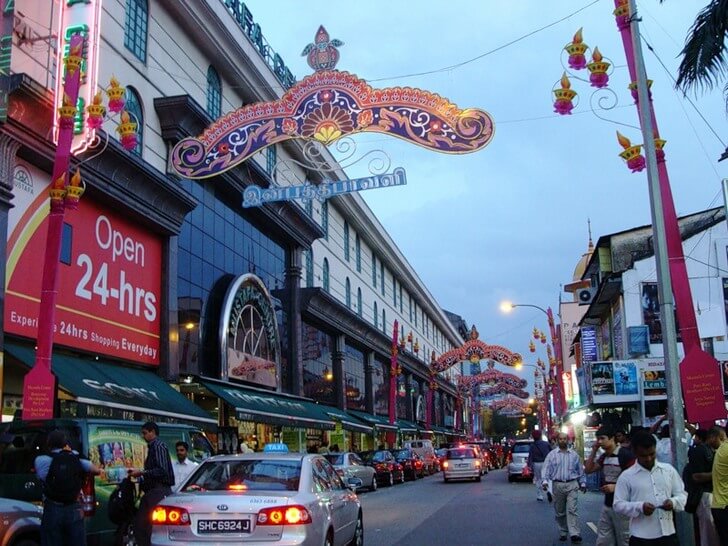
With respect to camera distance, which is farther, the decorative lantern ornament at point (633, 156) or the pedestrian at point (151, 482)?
the decorative lantern ornament at point (633, 156)

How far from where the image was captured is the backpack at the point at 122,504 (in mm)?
9398

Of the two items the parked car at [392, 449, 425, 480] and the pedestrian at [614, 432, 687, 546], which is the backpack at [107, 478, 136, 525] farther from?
the parked car at [392, 449, 425, 480]

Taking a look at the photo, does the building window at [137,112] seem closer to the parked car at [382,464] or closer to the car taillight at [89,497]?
the car taillight at [89,497]

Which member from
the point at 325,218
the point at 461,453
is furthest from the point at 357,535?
the point at 325,218

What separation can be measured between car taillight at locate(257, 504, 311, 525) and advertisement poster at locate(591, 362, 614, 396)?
59.5 feet

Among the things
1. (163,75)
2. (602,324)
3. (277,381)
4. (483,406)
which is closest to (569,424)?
(602,324)

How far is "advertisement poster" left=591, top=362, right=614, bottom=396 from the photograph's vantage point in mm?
24250

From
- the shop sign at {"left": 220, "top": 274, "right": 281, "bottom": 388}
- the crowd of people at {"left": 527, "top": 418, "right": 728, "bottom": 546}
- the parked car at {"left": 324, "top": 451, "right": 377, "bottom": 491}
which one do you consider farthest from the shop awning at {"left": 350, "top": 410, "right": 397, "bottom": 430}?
the crowd of people at {"left": 527, "top": 418, "right": 728, "bottom": 546}

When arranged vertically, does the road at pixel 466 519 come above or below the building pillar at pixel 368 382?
below

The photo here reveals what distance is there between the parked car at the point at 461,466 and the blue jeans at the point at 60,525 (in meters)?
24.4

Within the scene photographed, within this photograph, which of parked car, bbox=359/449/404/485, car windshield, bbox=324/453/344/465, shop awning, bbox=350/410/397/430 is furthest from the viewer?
shop awning, bbox=350/410/397/430

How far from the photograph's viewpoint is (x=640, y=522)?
19.8 ft

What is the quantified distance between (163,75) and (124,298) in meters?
6.83

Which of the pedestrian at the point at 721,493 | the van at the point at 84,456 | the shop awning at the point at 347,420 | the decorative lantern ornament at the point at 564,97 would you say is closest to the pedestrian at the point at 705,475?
the pedestrian at the point at 721,493
